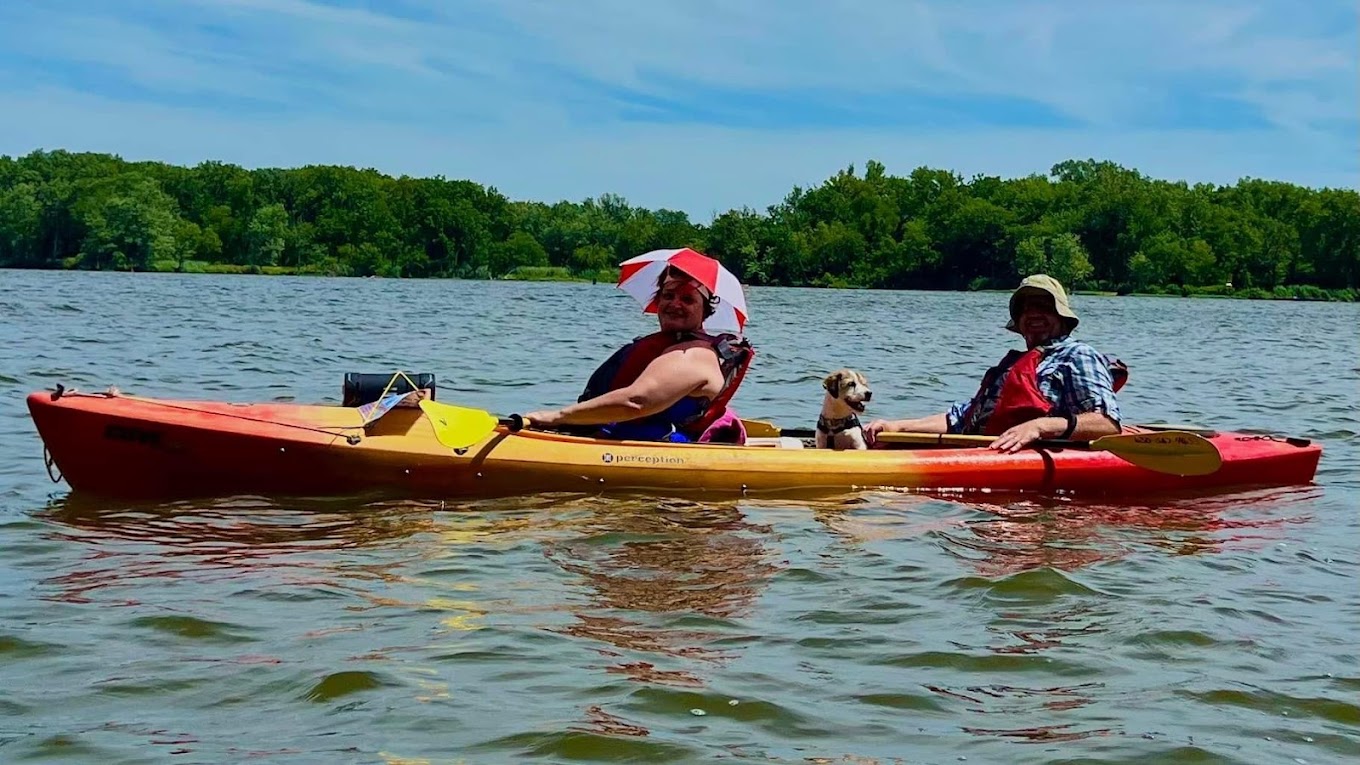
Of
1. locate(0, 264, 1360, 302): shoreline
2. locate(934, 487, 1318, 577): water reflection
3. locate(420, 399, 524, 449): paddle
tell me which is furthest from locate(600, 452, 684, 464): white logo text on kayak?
locate(0, 264, 1360, 302): shoreline

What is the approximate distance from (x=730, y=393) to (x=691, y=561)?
5.41ft

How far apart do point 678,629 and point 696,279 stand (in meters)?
2.62

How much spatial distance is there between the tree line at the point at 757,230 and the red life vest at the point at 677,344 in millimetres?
76148

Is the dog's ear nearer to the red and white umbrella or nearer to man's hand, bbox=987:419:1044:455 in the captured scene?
the red and white umbrella

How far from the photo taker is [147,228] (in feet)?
262

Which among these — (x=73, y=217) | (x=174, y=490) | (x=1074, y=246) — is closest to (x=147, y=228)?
(x=73, y=217)

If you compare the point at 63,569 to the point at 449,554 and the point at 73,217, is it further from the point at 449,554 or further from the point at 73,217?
the point at 73,217

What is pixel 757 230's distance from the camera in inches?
3469

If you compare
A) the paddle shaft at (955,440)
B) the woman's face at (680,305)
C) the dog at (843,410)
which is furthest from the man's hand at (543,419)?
the paddle shaft at (955,440)

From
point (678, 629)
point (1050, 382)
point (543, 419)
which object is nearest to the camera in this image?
point (678, 629)

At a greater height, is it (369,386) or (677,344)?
(677,344)

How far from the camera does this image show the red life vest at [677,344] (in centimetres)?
699

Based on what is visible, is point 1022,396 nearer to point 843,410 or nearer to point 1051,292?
point 1051,292

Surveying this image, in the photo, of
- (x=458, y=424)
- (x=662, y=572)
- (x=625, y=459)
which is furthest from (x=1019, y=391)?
(x=458, y=424)
